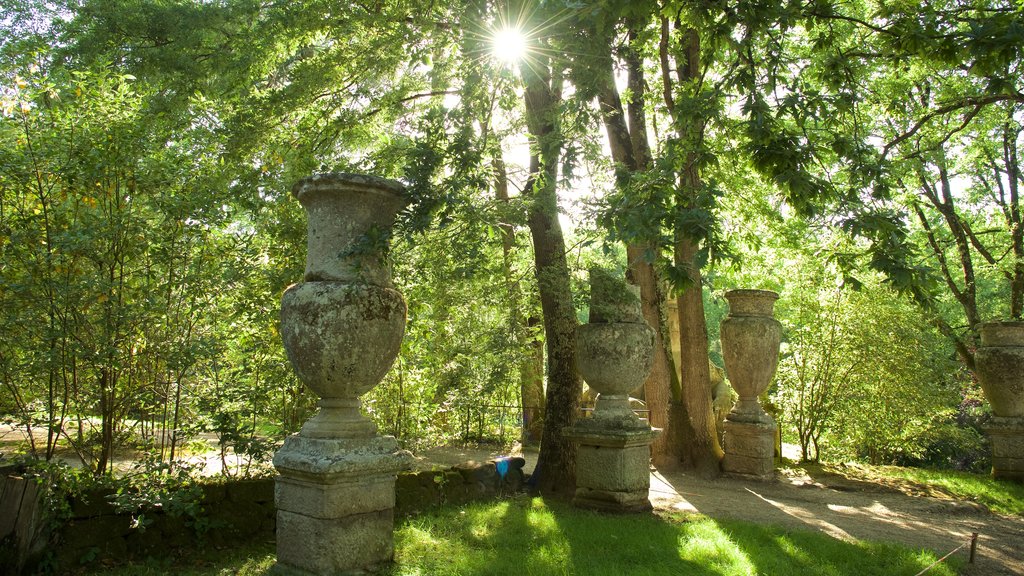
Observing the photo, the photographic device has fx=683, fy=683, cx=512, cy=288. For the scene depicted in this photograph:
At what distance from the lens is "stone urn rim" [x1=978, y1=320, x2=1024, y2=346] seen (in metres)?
9.27

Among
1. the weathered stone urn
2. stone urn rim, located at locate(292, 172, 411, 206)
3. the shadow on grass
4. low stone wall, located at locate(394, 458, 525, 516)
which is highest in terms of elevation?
stone urn rim, located at locate(292, 172, 411, 206)

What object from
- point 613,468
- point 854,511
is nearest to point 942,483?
point 854,511

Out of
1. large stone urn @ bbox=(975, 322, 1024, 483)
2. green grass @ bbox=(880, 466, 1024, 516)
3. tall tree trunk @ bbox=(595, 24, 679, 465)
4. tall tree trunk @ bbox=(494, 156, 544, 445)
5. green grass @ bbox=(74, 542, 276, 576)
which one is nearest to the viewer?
green grass @ bbox=(74, 542, 276, 576)

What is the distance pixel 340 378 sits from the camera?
4402 mm

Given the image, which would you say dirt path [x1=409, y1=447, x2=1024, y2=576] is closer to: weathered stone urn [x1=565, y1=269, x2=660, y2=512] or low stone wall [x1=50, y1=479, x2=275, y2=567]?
weathered stone urn [x1=565, y1=269, x2=660, y2=512]

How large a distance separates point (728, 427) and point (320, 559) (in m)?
6.81

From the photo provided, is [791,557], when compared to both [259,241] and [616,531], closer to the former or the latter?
[616,531]

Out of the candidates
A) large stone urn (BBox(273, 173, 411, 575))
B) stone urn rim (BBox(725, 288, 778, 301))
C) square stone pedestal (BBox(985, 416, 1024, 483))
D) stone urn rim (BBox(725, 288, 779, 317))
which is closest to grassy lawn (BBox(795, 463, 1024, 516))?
square stone pedestal (BBox(985, 416, 1024, 483))

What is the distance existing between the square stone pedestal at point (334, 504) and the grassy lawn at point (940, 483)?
23.8ft

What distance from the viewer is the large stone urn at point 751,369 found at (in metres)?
9.30

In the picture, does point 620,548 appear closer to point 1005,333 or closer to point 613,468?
point 613,468

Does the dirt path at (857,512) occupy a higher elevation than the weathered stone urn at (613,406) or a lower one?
lower

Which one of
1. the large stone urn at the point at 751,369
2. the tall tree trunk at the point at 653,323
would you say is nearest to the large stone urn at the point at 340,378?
the tall tree trunk at the point at 653,323

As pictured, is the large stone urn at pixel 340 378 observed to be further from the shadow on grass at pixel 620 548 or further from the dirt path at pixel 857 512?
the dirt path at pixel 857 512
